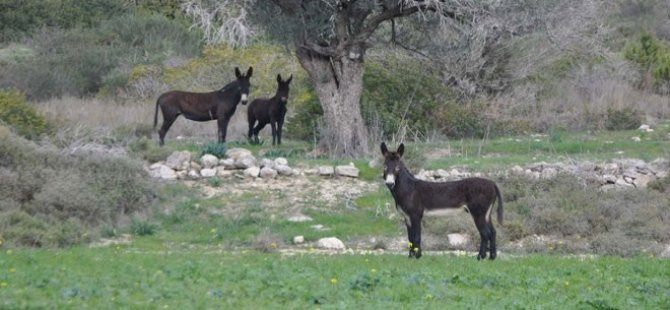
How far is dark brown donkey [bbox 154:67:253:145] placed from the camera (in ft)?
91.8

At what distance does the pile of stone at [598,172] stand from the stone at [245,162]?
145 inches

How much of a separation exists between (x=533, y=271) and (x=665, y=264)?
7.22 ft

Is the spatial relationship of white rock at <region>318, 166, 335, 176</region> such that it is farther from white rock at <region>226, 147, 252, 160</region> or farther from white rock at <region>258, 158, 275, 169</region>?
white rock at <region>226, 147, 252, 160</region>

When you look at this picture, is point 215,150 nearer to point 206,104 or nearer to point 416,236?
point 206,104

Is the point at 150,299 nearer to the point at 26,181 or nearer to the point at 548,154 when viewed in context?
the point at 26,181

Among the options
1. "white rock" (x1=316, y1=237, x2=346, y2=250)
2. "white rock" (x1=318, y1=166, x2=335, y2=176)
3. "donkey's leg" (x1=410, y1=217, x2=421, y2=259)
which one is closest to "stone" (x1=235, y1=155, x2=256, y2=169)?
"white rock" (x1=318, y1=166, x2=335, y2=176)

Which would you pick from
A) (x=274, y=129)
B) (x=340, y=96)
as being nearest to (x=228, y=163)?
(x=340, y=96)

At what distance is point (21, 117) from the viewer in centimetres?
2569

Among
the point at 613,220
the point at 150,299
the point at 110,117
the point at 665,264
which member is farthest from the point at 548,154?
the point at 150,299

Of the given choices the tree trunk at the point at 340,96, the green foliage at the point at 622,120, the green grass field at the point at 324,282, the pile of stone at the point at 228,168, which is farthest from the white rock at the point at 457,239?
the green foliage at the point at 622,120

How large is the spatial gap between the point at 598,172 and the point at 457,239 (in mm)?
4983

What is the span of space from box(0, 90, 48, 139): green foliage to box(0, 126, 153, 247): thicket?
6.72 ft

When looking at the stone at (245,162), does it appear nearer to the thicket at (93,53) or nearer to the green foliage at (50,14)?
the thicket at (93,53)

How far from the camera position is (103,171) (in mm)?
22672
